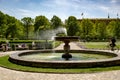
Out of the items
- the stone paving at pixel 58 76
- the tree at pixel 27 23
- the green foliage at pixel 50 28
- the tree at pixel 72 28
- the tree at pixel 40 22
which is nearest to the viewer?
the stone paving at pixel 58 76

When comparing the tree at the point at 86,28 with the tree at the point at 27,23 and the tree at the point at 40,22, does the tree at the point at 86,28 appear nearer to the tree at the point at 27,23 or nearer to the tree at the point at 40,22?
the tree at the point at 40,22

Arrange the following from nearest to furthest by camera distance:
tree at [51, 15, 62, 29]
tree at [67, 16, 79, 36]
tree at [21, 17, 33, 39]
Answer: tree at [67, 16, 79, 36], tree at [51, 15, 62, 29], tree at [21, 17, 33, 39]

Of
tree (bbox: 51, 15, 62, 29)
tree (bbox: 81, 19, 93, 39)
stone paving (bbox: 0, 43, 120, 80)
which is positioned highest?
tree (bbox: 51, 15, 62, 29)

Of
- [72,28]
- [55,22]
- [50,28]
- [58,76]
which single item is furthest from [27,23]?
[58,76]

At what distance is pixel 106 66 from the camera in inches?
552

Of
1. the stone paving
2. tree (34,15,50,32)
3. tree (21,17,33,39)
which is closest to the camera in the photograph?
the stone paving

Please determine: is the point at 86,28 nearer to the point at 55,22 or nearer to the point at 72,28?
the point at 72,28

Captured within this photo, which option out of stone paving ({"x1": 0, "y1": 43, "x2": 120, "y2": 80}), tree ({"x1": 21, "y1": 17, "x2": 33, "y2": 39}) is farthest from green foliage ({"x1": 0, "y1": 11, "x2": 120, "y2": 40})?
stone paving ({"x1": 0, "y1": 43, "x2": 120, "y2": 80})

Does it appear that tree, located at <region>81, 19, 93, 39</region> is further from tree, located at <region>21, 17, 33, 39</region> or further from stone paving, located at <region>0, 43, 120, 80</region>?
stone paving, located at <region>0, 43, 120, 80</region>

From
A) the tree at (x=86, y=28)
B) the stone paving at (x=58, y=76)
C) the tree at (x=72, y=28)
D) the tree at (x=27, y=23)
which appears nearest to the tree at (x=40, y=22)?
the tree at (x=27, y=23)

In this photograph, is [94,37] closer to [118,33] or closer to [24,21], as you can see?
[118,33]

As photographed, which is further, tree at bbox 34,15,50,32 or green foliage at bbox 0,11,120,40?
tree at bbox 34,15,50,32

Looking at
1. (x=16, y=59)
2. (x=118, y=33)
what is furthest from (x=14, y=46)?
(x=118, y=33)

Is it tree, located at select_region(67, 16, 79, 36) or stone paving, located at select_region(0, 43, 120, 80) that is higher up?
tree, located at select_region(67, 16, 79, 36)
